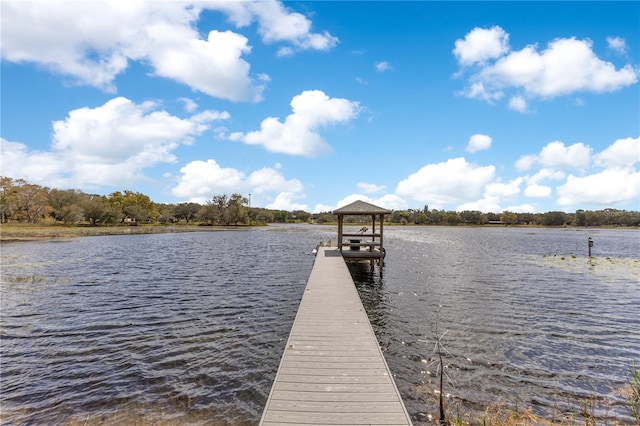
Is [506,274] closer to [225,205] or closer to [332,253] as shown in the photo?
[332,253]

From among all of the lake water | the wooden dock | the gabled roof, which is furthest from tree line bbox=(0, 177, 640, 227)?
the wooden dock

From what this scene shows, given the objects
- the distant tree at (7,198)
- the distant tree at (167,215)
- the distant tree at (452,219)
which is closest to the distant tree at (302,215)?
the distant tree at (452,219)

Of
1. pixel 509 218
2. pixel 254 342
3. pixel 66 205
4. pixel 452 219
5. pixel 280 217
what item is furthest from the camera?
pixel 280 217

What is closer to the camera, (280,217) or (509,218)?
(509,218)

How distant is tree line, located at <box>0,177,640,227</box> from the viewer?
2440 inches

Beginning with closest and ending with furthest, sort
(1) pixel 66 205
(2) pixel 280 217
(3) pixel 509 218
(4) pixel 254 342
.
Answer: (4) pixel 254 342 → (1) pixel 66 205 → (3) pixel 509 218 → (2) pixel 280 217

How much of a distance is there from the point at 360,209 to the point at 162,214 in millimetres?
104396

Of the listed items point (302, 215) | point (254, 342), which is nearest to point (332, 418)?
point (254, 342)

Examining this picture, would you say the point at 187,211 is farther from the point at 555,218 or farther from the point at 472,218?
the point at 555,218

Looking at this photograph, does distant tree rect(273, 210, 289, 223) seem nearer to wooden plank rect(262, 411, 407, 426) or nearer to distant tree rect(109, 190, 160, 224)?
distant tree rect(109, 190, 160, 224)

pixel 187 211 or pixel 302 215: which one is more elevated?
pixel 187 211

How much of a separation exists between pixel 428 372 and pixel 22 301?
16273 millimetres

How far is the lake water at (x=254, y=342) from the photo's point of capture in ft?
21.6

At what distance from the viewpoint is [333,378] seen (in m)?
5.72
